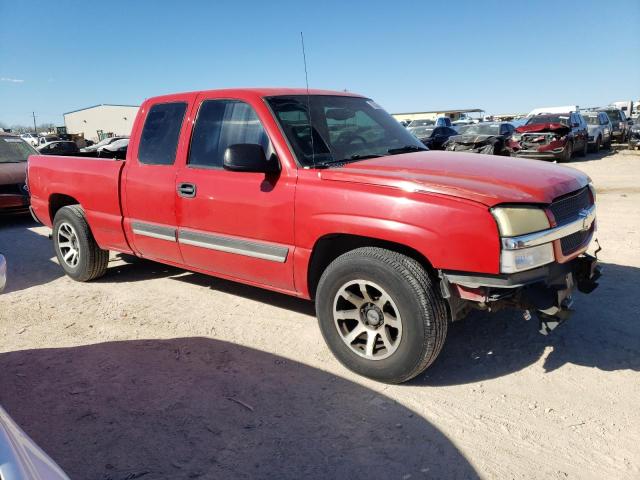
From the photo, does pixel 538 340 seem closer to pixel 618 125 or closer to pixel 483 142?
pixel 483 142

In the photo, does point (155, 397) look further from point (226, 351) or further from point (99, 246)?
point (99, 246)

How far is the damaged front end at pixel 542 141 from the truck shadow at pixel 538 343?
40.6 ft

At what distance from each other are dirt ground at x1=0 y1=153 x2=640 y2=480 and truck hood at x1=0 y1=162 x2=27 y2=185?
5.25 meters

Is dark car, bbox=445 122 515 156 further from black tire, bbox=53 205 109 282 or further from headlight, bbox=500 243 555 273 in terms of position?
headlight, bbox=500 243 555 273

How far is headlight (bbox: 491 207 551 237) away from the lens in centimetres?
261

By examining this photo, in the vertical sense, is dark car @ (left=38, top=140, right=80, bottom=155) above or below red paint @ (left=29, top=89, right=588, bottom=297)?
above

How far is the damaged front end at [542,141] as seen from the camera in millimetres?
15453

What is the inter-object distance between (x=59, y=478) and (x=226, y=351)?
2.24m

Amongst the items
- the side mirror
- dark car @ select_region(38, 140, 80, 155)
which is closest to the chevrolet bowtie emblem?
the side mirror

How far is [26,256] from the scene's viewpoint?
6.67 meters

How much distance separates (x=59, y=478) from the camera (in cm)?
138

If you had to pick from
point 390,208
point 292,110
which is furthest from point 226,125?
point 390,208

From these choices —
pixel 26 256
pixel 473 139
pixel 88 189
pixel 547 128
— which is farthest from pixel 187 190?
pixel 547 128

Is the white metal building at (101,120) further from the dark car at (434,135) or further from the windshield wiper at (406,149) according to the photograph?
the windshield wiper at (406,149)
